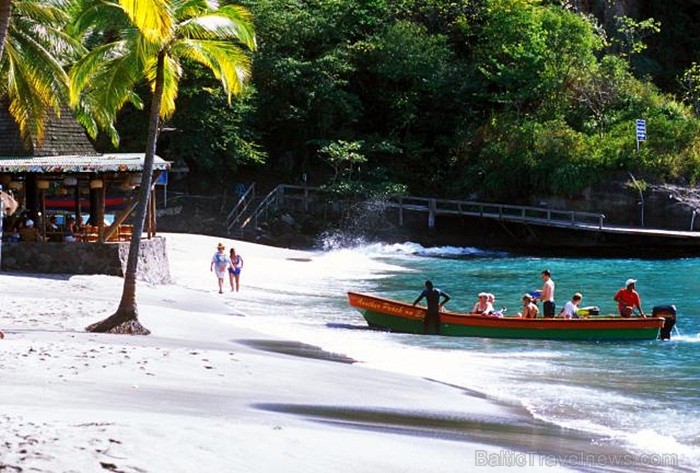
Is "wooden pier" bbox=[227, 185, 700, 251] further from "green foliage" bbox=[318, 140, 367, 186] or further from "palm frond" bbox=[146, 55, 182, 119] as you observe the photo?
"palm frond" bbox=[146, 55, 182, 119]

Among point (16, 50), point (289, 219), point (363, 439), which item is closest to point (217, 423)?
point (363, 439)

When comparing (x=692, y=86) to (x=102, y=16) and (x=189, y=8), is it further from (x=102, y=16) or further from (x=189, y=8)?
(x=102, y=16)

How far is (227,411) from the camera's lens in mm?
12406

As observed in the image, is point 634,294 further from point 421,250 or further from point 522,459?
point 421,250

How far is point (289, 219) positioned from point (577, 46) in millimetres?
17160

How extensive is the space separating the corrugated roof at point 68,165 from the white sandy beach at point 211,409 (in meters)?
6.68

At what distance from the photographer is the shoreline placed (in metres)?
9.66

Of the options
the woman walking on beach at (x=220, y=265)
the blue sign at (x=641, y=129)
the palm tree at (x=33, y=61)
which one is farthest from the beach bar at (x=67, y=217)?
the blue sign at (x=641, y=129)

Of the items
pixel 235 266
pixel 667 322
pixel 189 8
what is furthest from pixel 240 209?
pixel 189 8

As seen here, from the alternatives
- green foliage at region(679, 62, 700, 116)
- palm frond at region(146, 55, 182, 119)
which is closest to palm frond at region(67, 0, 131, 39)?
palm frond at region(146, 55, 182, 119)

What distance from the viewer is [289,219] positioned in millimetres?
51562

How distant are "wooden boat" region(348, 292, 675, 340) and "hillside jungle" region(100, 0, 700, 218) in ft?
83.3

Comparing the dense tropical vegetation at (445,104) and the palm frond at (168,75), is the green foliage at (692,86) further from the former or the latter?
the palm frond at (168,75)

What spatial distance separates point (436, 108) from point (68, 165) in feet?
102
